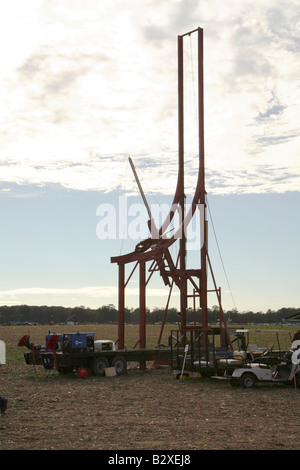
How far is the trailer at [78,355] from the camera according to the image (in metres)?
23.5

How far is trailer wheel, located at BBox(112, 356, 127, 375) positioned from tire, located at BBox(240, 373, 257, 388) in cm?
639

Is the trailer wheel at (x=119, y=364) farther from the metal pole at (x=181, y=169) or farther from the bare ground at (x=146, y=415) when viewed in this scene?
the metal pole at (x=181, y=169)

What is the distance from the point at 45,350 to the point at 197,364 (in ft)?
22.3

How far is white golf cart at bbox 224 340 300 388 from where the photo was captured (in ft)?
66.0

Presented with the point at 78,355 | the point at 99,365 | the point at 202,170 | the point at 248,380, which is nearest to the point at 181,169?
the point at 202,170

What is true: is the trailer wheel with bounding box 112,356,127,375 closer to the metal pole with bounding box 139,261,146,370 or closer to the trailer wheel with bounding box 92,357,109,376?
the trailer wheel with bounding box 92,357,109,376

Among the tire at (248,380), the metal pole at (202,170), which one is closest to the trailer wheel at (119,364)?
the metal pole at (202,170)

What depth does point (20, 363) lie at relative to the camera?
30.6 m

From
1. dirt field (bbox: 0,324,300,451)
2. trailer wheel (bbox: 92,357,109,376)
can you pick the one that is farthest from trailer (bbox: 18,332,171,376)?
dirt field (bbox: 0,324,300,451)

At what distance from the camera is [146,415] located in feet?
47.3

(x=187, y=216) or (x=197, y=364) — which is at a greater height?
(x=187, y=216)
